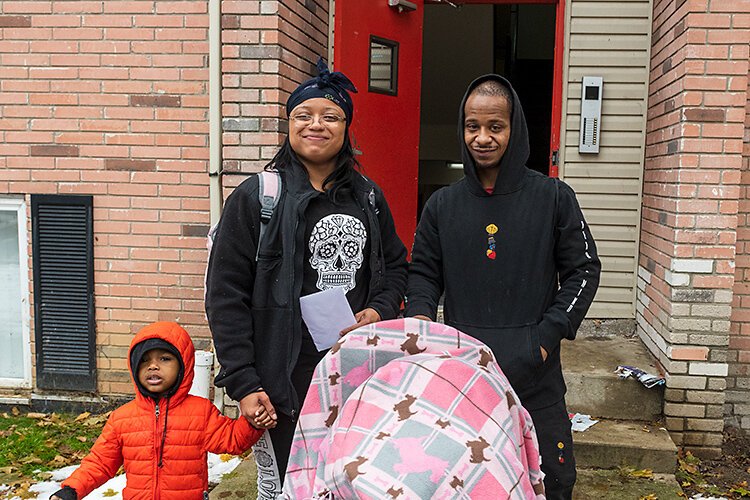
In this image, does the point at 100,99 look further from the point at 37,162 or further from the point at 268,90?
the point at 268,90

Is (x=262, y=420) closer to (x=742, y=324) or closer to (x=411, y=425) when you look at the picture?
(x=411, y=425)

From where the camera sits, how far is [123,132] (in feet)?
15.4

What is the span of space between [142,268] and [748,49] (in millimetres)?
3932

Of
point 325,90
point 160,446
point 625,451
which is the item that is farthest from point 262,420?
point 625,451

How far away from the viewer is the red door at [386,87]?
15.5ft

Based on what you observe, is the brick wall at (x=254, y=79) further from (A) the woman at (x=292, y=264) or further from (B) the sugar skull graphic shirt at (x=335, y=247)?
(B) the sugar skull graphic shirt at (x=335, y=247)

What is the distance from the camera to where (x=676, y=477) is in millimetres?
3854

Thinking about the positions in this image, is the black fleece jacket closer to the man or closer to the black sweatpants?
the man

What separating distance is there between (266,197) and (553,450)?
1347 millimetres

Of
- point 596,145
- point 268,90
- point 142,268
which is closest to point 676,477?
point 596,145

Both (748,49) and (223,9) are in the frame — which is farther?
(223,9)

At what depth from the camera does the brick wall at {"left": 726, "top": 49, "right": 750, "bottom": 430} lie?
4.25 meters

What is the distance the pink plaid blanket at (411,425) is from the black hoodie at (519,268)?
420 millimetres

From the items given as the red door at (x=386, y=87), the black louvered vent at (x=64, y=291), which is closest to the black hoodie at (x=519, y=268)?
the red door at (x=386, y=87)
